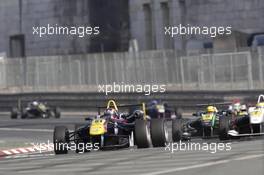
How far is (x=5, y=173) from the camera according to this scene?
12719mm

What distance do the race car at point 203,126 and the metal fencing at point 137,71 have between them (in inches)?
602

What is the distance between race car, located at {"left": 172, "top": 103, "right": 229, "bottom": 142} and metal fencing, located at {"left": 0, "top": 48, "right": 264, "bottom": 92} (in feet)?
50.2

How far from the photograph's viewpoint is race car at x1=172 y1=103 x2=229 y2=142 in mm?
17906

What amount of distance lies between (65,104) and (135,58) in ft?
14.4

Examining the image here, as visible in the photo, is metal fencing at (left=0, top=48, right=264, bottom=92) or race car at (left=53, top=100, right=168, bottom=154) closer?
race car at (left=53, top=100, right=168, bottom=154)

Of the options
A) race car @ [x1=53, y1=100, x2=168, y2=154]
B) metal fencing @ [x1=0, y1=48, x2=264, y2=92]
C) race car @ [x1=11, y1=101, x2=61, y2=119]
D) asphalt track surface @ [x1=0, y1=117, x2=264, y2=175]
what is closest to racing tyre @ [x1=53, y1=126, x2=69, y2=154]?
race car @ [x1=53, y1=100, x2=168, y2=154]

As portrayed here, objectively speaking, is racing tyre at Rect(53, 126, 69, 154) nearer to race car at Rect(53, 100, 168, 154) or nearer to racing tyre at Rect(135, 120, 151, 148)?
race car at Rect(53, 100, 168, 154)

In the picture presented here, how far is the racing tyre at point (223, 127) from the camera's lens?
58.1 feet

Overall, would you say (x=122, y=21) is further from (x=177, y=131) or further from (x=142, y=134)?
(x=142, y=134)

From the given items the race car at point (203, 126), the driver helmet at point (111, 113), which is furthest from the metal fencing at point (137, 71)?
the driver helmet at point (111, 113)

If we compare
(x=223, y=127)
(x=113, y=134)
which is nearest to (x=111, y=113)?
(x=113, y=134)

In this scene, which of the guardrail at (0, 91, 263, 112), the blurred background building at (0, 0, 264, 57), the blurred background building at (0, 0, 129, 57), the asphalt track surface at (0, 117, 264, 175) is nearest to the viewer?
the asphalt track surface at (0, 117, 264, 175)

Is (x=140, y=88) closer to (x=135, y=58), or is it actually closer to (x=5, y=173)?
(x=135, y=58)

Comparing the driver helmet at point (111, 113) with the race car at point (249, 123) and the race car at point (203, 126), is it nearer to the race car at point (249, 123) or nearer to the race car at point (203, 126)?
the race car at point (203, 126)
